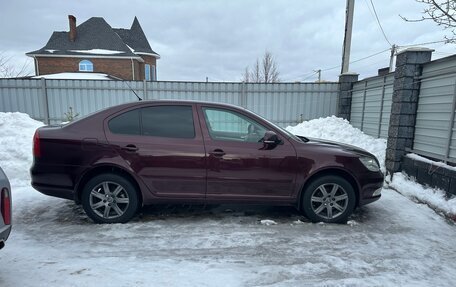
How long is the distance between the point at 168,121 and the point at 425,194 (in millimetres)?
4557

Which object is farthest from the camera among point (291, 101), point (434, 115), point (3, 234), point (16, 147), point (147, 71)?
point (147, 71)

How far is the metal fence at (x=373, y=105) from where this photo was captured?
7406 millimetres

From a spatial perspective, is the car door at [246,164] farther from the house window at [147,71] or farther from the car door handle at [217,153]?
the house window at [147,71]

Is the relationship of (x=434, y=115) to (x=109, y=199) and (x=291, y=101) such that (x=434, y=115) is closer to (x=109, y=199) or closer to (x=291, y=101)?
(x=291, y=101)

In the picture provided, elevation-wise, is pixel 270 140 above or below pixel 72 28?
below

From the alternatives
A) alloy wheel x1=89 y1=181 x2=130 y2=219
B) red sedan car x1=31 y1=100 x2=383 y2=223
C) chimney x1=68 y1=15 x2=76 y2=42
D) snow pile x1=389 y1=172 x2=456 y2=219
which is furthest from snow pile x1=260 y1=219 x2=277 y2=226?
chimney x1=68 y1=15 x2=76 y2=42

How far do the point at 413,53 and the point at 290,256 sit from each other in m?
4.99

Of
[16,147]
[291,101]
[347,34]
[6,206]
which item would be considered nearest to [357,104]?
[291,101]

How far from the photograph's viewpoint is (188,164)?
390 centimetres


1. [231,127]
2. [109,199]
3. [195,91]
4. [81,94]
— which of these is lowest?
[109,199]

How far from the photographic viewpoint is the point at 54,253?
3.20m

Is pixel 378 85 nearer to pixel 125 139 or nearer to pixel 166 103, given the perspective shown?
pixel 166 103

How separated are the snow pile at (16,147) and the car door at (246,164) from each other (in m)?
4.26

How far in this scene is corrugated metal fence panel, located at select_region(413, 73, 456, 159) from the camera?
5031 mm
